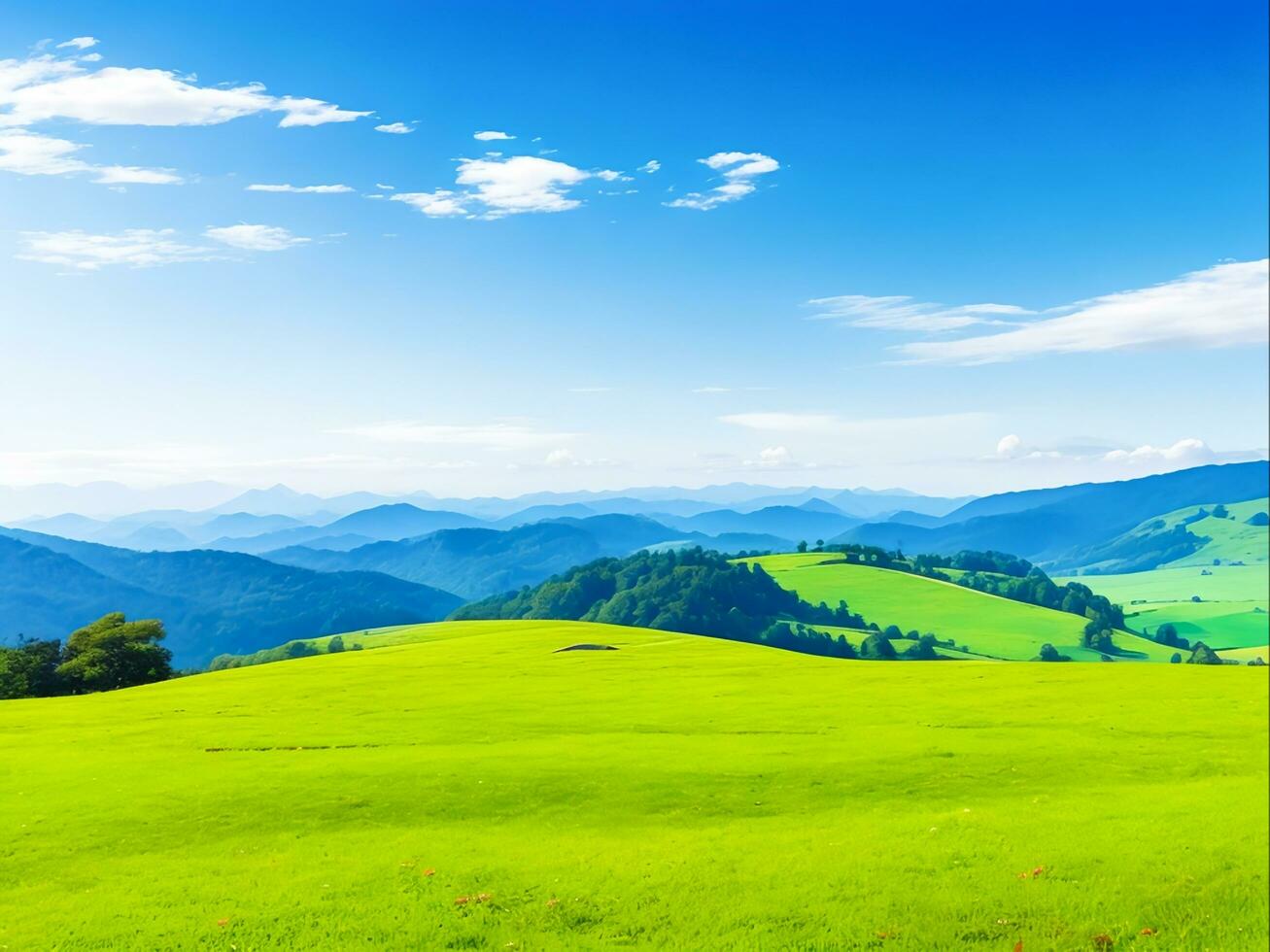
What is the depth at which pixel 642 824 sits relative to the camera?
27.6 m

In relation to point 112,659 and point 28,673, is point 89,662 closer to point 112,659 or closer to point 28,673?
point 112,659

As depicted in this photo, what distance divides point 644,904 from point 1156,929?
1133 centimetres

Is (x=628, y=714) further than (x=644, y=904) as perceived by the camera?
Yes

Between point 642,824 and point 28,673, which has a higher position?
point 642,824

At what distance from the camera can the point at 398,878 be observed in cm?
2233

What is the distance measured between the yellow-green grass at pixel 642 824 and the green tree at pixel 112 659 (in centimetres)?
5165

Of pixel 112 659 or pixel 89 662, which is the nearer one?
pixel 89 662

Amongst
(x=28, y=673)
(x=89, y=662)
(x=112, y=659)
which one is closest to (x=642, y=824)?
(x=28, y=673)

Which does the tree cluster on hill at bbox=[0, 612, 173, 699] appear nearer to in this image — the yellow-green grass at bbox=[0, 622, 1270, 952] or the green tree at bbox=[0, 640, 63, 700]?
the green tree at bbox=[0, 640, 63, 700]

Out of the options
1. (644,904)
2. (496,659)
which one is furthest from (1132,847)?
(496,659)

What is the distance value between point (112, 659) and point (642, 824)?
9500 cm

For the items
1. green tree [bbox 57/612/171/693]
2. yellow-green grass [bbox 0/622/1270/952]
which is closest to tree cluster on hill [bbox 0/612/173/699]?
green tree [bbox 57/612/171/693]

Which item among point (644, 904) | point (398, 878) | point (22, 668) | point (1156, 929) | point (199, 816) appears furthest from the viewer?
point (22, 668)

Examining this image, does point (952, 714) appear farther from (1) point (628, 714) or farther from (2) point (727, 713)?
(1) point (628, 714)
